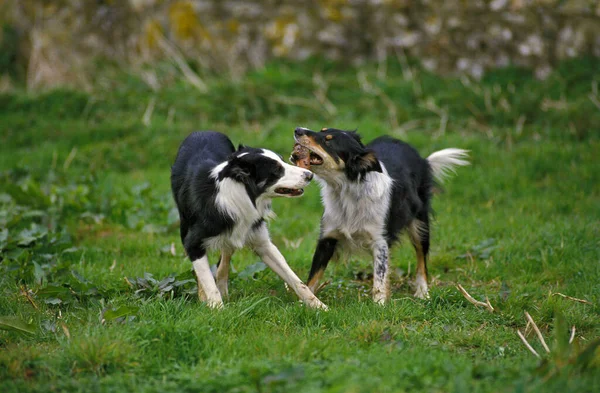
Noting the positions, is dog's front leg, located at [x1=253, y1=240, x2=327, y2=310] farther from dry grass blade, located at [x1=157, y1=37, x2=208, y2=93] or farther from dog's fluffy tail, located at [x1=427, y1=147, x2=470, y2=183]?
dry grass blade, located at [x1=157, y1=37, x2=208, y2=93]

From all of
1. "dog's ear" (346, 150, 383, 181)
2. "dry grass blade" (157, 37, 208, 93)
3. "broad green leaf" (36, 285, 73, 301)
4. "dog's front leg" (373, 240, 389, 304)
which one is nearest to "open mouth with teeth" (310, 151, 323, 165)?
"dog's ear" (346, 150, 383, 181)

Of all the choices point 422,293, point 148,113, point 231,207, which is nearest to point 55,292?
point 231,207

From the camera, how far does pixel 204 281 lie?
5.29m

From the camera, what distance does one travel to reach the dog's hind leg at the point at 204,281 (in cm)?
518

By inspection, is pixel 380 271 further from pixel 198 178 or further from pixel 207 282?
pixel 198 178

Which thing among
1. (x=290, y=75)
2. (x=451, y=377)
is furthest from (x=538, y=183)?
(x=451, y=377)

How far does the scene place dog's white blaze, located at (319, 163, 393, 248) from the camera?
571 cm

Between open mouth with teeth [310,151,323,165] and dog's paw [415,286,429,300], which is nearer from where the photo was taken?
open mouth with teeth [310,151,323,165]

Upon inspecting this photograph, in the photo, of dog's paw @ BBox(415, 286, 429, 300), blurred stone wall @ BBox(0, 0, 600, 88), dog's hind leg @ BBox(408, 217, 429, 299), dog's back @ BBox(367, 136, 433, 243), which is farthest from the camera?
blurred stone wall @ BBox(0, 0, 600, 88)

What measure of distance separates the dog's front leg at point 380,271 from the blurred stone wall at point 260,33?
600 cm

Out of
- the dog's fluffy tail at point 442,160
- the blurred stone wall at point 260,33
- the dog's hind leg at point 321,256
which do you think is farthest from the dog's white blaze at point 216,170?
the blurred stone wall at point 260,33

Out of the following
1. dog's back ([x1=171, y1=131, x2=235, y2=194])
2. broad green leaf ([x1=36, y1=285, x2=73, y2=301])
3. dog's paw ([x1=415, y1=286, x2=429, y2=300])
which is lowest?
dog's paw ([x1=415, y1=286, x2=429, y2=300])

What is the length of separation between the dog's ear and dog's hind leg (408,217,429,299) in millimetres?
949

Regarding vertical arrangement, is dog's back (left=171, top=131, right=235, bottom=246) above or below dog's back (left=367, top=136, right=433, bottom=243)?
above
